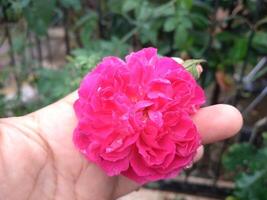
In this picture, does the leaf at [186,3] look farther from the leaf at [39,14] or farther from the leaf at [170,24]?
the leaf at [39,14]

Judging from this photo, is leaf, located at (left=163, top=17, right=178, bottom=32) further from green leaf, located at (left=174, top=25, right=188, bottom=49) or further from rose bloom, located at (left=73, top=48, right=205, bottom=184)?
rose bloom, located at (left=73, top=48, right=205, bottom=184)

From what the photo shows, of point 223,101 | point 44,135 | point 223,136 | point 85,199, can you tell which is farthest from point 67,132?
point 223,101

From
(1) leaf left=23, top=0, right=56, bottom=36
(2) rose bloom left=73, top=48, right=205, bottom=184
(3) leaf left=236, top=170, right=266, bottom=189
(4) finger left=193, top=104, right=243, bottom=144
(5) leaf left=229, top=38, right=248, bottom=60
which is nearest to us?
(2) rose bloom left=73, top=48, right=205, bottom=184

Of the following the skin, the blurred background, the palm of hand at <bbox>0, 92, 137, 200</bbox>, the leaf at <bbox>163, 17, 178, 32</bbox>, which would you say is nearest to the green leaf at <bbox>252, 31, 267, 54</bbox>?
the blurred background

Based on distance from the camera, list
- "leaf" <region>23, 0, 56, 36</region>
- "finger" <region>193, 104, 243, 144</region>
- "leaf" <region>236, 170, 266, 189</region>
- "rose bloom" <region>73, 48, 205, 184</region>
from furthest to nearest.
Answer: "leaf" <region>236, 170, 266, 189</region> → "leaf" <region>23, 0, 56, 36</region> → "finger" <region>193, 104, 243, 144</region> → "rose bloom" <region>73, 48, 205, 184</region>

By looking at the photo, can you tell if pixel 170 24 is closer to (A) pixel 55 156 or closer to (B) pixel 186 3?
(B) pixel 186 3

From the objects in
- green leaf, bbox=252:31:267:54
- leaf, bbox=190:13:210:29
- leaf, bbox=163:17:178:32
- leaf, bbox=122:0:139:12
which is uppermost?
leaf, bbox=122:0:139:12
